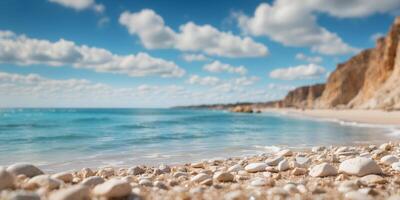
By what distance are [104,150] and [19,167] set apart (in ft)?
23.5

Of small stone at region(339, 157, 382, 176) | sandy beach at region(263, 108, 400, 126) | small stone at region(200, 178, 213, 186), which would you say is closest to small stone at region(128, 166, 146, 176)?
small stone at region(200, 178, 213, 186)

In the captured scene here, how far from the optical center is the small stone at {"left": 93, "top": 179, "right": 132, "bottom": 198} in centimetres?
373

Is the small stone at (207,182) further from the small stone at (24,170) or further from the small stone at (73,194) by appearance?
the small stone at (24,170)

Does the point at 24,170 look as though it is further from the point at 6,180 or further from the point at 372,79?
the point at 372,79

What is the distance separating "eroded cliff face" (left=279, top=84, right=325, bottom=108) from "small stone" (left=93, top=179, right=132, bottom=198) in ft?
442

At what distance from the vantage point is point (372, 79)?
64.3 m

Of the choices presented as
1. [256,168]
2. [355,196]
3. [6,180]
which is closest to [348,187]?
[355,196]

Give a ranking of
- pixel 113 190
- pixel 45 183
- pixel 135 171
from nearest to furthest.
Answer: pixel 113 190, pixel 45 183, pixel 135 171

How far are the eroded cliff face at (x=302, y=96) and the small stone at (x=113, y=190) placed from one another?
135 m

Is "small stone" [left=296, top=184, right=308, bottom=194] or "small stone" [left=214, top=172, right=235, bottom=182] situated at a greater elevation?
"small stone" [left=296, top=184, right=308, bottom=194]

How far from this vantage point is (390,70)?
57.6m

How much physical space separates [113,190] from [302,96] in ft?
528

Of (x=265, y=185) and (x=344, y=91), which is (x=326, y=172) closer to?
(x=265, y=185)

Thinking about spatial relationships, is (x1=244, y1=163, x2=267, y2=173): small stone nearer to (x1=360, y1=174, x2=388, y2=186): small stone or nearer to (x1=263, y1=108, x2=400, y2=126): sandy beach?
(x1=360, y1=174, x2=388, y2=186): small stone
